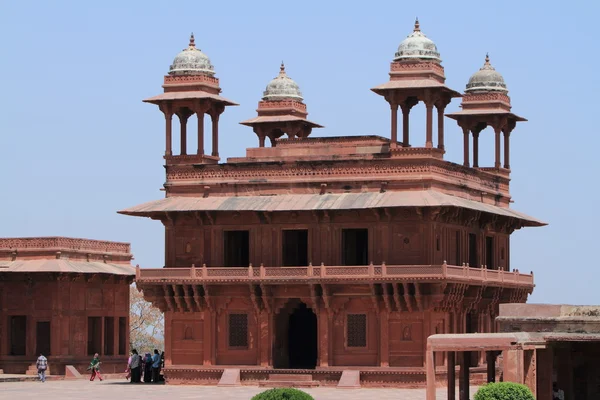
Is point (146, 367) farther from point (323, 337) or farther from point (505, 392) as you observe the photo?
point (505, 392)

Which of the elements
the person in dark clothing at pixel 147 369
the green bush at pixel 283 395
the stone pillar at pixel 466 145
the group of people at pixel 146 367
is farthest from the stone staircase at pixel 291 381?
the green bush at pixel 283 395

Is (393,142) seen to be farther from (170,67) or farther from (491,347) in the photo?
(491,347)

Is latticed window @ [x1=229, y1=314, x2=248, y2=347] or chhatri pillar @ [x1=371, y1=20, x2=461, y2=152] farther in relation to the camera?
latticed window @ [x1=229, y1=314, x2=248, y2=347]

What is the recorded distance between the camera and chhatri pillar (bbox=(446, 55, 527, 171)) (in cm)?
6256

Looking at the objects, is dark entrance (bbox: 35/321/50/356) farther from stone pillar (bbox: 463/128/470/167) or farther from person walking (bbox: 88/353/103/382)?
stone pillar (bbox: 463/128/470/167)

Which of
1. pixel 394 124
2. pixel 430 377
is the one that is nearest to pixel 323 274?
pixel 394 124

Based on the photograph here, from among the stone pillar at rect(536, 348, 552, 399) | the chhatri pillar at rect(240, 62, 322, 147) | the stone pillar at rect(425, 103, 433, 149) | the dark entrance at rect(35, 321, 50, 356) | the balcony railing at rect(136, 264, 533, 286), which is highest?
the chhatri pillar at rect(240, 62, 322, 147)

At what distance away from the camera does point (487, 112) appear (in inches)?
2447

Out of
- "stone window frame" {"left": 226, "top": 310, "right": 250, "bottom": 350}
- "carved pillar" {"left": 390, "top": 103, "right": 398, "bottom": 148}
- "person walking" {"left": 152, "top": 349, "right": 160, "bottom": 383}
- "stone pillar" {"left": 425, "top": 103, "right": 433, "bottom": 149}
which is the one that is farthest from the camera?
"person walking" {"left": 152, "top": 349, "right": 160, "bottom": 383}

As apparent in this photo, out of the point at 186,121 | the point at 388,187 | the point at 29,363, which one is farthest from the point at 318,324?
the point at 29,363

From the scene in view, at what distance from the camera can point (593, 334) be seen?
3909cm

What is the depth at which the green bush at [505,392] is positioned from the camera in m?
36.8

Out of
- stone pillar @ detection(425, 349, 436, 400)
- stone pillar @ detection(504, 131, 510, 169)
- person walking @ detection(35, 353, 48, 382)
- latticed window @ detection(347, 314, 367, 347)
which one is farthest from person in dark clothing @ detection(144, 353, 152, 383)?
stone pillar @ detection(425, 349, 436, 400)

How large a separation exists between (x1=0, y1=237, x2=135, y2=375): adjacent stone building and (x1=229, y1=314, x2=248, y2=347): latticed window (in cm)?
987
